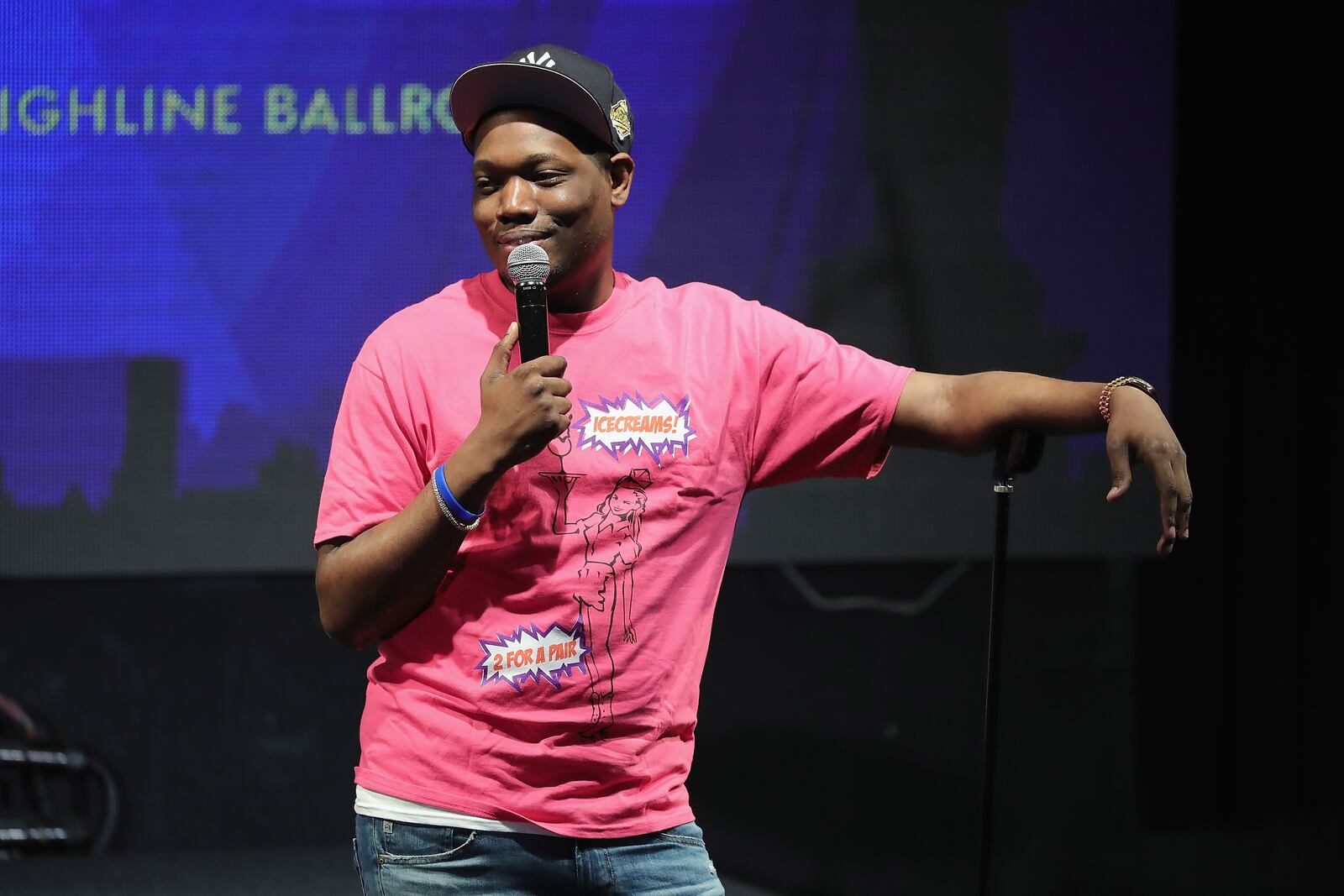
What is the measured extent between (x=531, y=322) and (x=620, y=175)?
341mm

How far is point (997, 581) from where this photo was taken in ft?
4.99

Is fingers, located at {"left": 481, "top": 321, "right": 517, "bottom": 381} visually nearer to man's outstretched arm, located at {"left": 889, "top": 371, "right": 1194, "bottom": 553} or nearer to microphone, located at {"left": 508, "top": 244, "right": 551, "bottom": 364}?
microphone, located at {"left": 508, "top": 244, "right": 551, "bottom": 364}

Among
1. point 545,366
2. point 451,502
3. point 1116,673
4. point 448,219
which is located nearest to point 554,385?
point 545,366

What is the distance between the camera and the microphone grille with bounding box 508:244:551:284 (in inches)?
51.0

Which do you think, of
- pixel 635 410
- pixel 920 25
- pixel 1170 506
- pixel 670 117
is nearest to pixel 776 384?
pixel 635 410

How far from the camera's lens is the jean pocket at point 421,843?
4.20 ft

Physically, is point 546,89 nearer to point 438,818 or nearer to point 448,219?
point 438,818

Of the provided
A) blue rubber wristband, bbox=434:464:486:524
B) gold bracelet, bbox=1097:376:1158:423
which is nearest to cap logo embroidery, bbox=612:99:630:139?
blue rubber wristband, bbox=434:464:486:524

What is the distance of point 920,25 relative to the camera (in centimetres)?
313

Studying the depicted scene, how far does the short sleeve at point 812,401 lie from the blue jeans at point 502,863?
454 millimetres

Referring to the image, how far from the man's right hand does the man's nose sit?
214 mm

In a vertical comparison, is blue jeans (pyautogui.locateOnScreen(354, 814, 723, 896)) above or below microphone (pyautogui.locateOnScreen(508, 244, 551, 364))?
below

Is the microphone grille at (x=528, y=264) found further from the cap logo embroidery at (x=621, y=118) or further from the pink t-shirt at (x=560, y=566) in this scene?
the cap logo embroidery at (x=621, y=118)

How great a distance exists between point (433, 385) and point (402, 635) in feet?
0.87
